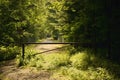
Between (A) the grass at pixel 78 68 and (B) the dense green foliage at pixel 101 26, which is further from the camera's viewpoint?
(B) the dense green foliage at pixel 101 26

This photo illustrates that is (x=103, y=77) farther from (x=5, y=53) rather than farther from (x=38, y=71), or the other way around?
(x=5, y=53)

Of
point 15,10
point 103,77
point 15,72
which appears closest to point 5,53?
point 15,10

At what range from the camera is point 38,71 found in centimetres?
994

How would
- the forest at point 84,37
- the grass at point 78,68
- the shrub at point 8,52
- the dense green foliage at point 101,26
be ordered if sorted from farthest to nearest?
the shrub at point 8,52 → the dense green foliage at point 101,26 → the forest at point 84,37 → the grass at point 78,68

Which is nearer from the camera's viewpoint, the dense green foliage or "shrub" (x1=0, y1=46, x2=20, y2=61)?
the dense green foliage

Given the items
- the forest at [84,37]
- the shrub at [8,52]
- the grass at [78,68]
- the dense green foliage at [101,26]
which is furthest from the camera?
the shrub at [8,52]

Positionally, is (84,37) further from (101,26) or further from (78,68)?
(78,68)

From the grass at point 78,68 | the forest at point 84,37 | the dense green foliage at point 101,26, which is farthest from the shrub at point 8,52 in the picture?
the dense green foliage at point 101,26

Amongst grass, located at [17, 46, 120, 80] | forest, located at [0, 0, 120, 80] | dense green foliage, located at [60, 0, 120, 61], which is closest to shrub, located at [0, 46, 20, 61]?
forest, located at [0, 0, 120, 80]

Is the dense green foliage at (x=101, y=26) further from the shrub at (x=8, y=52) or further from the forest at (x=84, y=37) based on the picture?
the shrub at (x=8, y=52)

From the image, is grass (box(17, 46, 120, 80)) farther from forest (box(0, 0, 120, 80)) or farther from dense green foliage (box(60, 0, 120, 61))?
dense green foliage (box(60, 0, 120, 61))

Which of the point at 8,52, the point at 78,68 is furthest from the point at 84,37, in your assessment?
the point at 8,52

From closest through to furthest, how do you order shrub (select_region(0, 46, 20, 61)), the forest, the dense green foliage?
the forest → the dense green foliage → shrub (select_region(0, 46, 20, 61))

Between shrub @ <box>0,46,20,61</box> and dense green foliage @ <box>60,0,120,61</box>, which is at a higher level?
dense green foliage @ <box>60,0,120,61</box>
